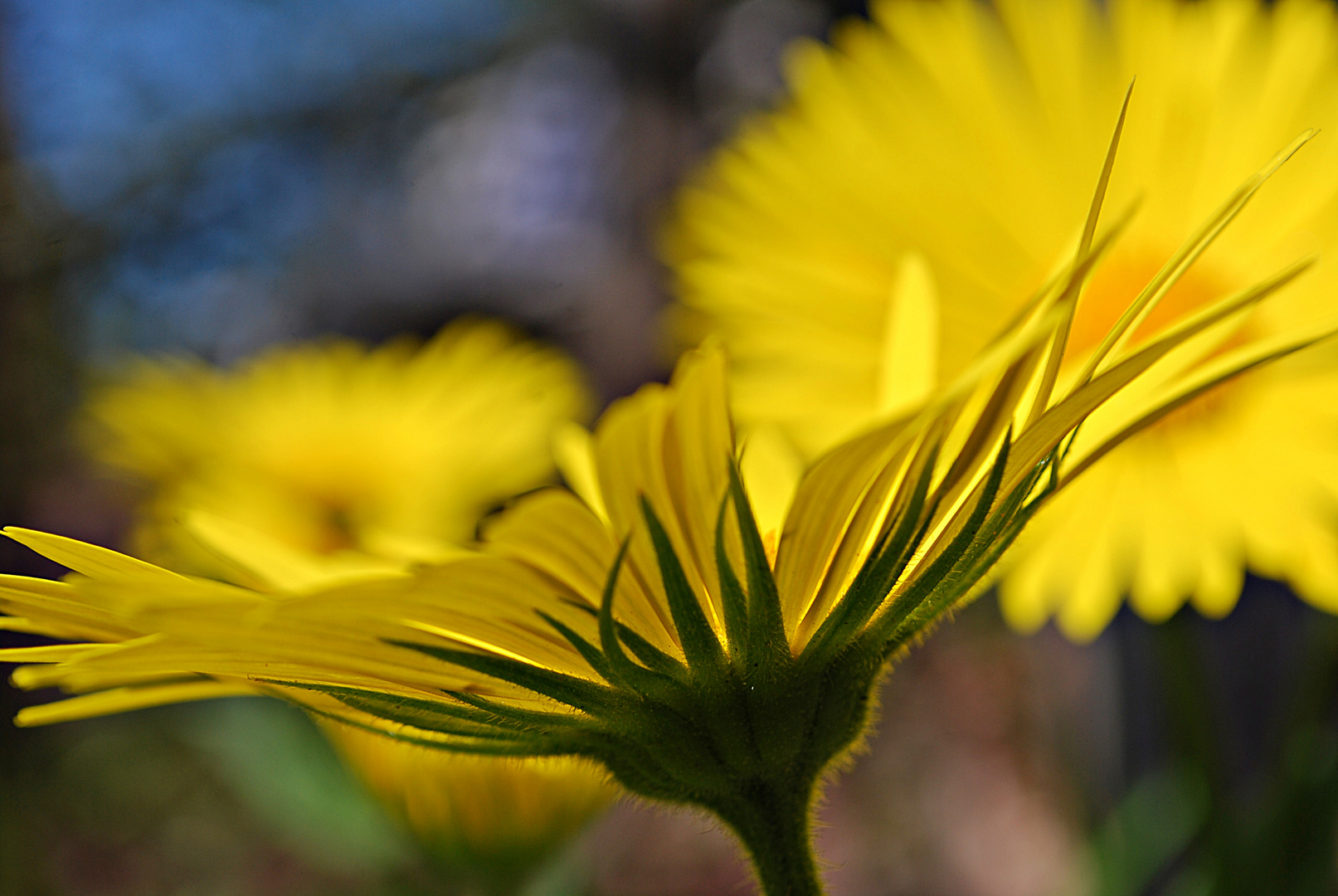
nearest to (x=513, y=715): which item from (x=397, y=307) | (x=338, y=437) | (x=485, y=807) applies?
(x=485, y=807)

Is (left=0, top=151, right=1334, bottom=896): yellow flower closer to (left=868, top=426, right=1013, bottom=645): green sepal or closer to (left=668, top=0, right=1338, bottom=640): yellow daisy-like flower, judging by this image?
(left=868, top=426, right=1013, bottom=645): green sepal

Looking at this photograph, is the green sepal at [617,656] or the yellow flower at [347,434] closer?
the green sepal at [617,656]

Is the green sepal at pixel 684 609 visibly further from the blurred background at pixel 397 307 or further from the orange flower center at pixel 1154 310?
the blurred background at pixel 397 307

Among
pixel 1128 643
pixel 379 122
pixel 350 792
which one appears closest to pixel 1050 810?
pixel 1128 643

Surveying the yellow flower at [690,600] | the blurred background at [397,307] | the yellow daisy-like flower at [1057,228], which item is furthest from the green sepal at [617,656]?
the blurred background at [397,307]

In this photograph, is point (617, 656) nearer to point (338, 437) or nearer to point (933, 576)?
point (933, 576)

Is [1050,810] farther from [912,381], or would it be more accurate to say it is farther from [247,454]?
[912,381]
